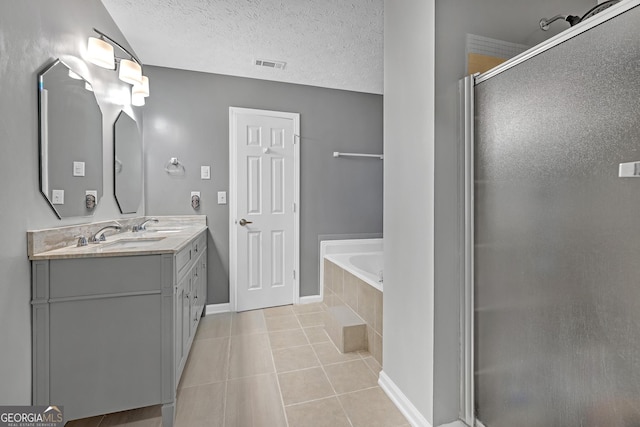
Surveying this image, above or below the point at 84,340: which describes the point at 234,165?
above

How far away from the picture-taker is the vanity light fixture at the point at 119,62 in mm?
1691

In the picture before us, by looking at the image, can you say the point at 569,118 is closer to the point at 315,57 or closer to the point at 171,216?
the point at 315,57

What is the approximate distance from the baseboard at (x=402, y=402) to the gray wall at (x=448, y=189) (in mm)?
91

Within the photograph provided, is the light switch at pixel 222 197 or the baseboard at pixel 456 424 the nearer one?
the baseboard at pixel 456 424

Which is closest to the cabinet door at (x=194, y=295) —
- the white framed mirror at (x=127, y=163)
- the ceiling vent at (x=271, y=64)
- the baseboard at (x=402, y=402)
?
the white framed mirror at (x=127, y=163)

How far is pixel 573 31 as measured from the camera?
3.03ft

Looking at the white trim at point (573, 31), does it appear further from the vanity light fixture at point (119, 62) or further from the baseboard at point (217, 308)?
the baseboard at point (217, 308)

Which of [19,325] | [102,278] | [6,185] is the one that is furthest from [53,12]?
[19,325]

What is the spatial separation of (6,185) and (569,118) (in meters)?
2.13

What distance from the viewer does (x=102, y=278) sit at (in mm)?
1335

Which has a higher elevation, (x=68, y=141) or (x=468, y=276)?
(x=68, y=141)

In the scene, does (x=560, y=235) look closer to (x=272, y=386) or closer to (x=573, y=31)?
(x=573, y=31)

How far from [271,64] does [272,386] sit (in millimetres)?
2626

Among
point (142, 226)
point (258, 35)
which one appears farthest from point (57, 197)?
point (258, 35)
